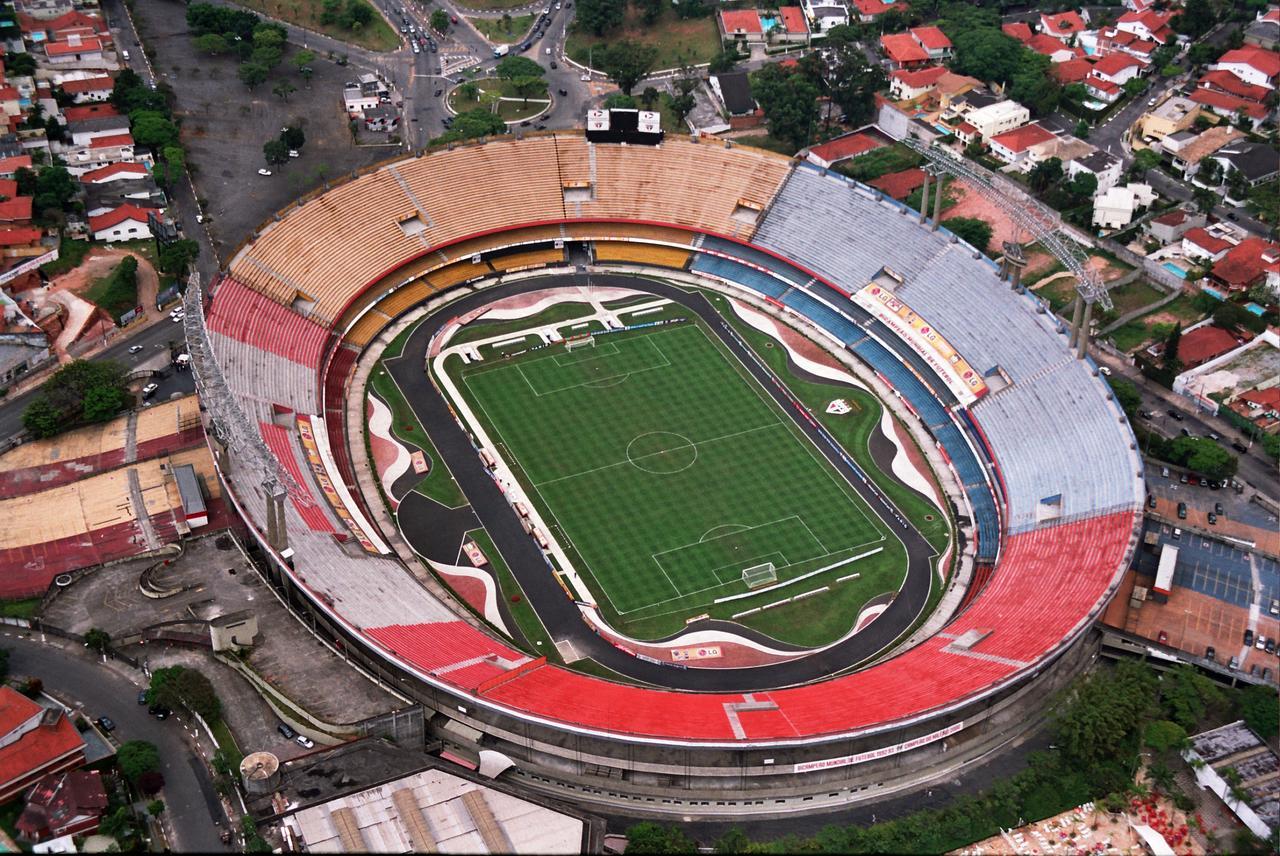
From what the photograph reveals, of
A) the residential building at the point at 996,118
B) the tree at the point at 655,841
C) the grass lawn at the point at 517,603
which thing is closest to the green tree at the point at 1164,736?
the tree at the point at 655,841

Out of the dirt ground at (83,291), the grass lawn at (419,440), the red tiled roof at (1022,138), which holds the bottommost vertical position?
the grass lawn at (419,440)

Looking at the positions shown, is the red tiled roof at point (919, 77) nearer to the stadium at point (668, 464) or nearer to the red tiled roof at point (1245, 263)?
the stadium at point (668, 464)

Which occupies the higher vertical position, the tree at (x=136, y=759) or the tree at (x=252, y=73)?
the tree at (x=252, y=73)

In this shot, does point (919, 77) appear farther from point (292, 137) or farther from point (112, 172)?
point (112, 172)

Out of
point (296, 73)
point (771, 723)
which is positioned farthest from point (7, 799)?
point (296, 73)

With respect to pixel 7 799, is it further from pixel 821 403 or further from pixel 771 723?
pixel 821 403

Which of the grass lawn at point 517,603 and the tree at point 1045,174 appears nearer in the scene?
the grass lawn at point 517,603

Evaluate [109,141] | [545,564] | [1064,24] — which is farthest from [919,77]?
[109,141]
